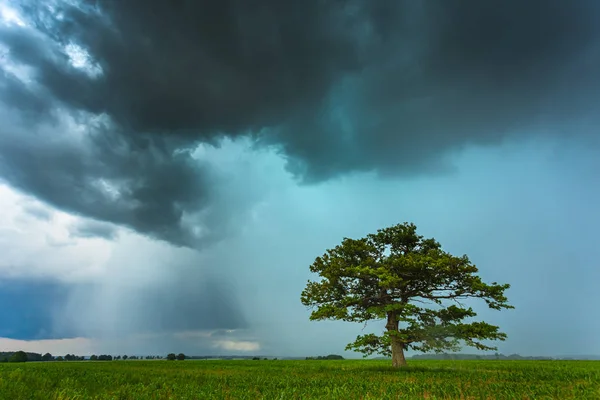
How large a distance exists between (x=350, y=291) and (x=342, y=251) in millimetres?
4343

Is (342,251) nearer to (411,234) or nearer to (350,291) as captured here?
(350,291)

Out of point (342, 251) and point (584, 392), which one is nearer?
point (584, 392)

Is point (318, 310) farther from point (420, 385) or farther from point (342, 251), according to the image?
point (420, 385)

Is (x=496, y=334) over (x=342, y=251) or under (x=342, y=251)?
under

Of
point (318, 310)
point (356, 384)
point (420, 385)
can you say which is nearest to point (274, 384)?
point (356, 384)

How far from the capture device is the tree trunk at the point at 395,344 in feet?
105

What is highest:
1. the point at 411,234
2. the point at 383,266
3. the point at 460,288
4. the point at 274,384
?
the point at 411,234

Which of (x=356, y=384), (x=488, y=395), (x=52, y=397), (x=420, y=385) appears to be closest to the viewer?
(x=52, y=397)

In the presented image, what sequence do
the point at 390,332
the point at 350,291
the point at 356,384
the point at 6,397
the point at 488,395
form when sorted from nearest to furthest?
the point at 6,397
the point at 488,395
the point at 356,384
the point at 390,332
the point at 350,291

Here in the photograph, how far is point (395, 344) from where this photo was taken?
32406 mm

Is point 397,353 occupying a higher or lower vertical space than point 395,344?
lower

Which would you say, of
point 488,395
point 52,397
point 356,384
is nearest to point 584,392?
point 488,395

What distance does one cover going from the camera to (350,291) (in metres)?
34.6

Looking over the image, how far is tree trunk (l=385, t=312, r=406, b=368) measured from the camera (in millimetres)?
32000
